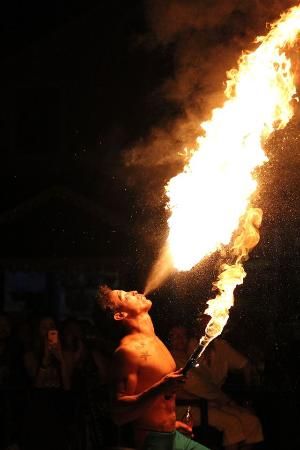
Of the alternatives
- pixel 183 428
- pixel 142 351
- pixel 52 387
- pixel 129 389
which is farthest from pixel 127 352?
pixel 52 387

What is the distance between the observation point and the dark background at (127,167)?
1041cm

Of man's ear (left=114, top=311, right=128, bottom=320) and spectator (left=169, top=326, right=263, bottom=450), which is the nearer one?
man's ear (left=114, top=311, right=128, bottom=320)

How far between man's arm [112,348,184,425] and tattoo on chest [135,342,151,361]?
55 millimetres

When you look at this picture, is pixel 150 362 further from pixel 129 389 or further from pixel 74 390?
pixel 74 390

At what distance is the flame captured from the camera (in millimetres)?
5875

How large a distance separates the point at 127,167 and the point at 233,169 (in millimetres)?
7828

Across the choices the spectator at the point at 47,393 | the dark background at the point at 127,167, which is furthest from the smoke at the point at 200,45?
the spectator at the point at 47,393

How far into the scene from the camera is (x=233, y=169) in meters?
6.48

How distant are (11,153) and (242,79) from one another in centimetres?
891

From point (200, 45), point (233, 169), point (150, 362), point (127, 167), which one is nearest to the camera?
point (150, 362)

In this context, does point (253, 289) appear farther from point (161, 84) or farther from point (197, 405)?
point (161, 84)

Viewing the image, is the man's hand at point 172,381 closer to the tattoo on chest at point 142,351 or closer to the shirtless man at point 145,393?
the shirtless man at point 145,393

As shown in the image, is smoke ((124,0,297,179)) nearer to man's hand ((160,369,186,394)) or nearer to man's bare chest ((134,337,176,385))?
man's bare chest ((134,337,176,385))

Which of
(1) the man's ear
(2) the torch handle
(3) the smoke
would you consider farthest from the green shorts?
(3) the smoke
